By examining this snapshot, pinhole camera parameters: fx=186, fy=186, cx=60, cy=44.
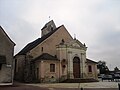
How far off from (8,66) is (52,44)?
505 inches

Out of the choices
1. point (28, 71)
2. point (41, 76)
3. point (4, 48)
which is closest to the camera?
point (4, 48)

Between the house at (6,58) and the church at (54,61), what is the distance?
7703mm

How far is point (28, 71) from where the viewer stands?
32.9 m

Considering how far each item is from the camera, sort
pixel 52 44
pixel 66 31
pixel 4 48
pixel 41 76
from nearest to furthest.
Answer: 1. pixel 4 48
2. pixel 41 76
3. pixel 52 44
4. pixel 66 31

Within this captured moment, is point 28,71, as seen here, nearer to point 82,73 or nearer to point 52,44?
point 52,44

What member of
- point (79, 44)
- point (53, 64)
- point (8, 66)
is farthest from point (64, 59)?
point (8, 66)

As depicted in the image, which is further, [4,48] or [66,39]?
[66,39]

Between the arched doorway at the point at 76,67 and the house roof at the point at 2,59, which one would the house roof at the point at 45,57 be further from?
the house roof at the point at 2,59

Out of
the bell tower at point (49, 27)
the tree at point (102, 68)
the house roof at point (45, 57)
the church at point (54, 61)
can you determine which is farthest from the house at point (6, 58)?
the tree at point (102, 68)

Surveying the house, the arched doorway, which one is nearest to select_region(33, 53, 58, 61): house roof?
the arched doorway

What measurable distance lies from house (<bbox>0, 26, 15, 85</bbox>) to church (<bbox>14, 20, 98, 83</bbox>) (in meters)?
7.70

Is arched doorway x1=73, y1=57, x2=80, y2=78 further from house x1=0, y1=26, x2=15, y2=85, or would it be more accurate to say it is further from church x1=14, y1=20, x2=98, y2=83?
house x1=0, y1=26, x2=15, y2=85

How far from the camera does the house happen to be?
22.9m

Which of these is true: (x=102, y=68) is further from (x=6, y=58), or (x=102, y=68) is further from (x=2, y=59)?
(x=2, y=59)
